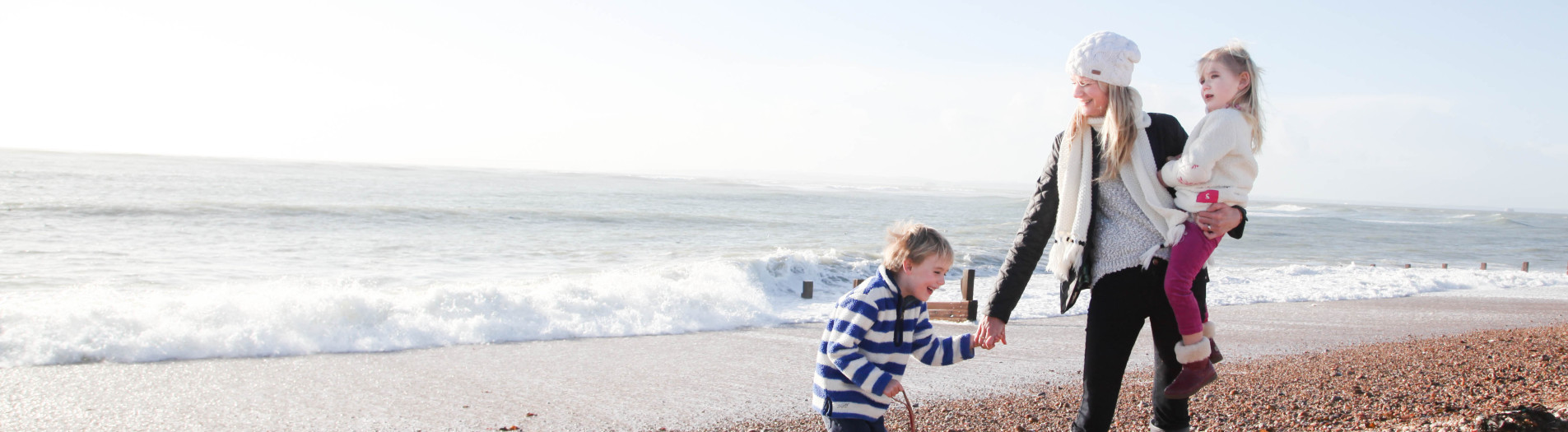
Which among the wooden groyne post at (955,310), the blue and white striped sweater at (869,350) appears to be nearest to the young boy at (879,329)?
the blue and white striped sweater at (869,350)

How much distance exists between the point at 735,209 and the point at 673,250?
1768cm

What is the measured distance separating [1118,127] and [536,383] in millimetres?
5212

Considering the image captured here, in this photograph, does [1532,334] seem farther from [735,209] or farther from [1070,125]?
[735,209]

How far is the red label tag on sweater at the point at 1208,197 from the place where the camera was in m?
2.53

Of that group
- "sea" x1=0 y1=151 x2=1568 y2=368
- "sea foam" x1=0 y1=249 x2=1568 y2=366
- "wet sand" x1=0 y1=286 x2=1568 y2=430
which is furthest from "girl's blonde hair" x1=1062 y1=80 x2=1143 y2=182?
"sea foam" x1=0 y1=249 x2=1568 y2=366

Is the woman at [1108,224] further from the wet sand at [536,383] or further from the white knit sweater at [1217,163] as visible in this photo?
the wet sand at [536,383]

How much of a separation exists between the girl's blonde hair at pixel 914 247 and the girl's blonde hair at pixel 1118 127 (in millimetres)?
529

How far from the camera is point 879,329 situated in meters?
2.74

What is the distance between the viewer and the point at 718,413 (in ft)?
18.7

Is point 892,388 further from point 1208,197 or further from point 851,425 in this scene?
point 1208,197

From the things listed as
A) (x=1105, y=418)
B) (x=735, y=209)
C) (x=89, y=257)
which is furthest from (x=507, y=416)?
(x=735, y=209)

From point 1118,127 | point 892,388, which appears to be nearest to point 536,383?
point 892,388

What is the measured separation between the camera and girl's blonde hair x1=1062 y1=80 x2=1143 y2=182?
8.50ft

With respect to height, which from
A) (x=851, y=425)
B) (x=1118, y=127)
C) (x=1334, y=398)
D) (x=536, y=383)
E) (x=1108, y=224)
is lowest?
(x=536, y=383)
